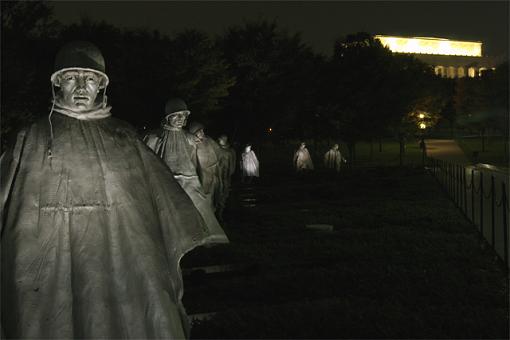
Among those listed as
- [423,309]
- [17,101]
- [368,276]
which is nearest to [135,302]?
[423,309]

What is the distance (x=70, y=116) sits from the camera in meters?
4.57

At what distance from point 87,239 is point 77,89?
96 centimetres

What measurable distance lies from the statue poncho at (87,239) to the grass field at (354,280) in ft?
9.55

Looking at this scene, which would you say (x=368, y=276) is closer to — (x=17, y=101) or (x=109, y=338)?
(x=109, y=338)

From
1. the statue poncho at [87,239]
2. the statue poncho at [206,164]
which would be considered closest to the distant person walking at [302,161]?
the statue poncho at [206,164]

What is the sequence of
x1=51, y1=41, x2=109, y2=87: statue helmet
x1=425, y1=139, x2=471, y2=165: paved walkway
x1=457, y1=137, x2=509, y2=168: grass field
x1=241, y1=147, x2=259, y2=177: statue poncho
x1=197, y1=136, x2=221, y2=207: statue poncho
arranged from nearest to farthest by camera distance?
x1=51, y1=41, x2=109, y2=87: statue helmet → x1=197, y1=136, x2=221, y2=207: statue poncho → x1=241, y1=147, x2=259, y2=177: statue poncho → x1=457, y1=137, x2=509, y2=168: grass field → x1=425, y1=139, x2=471, y2=165: paved walkway

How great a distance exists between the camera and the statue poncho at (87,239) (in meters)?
4.08

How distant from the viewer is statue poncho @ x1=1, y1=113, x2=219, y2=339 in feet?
13.4

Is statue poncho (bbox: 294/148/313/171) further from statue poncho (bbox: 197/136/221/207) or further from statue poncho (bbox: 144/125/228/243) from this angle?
statue poncho (bbox: 144/125/228/243)

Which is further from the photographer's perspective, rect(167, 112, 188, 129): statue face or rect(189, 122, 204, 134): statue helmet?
rect(189, 122, 204, 134): statue helmet

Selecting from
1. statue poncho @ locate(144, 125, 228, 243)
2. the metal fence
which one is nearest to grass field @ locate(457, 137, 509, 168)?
the metal fence

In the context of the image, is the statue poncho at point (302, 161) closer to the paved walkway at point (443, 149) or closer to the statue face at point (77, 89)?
the paved walkway at point (443, 149)

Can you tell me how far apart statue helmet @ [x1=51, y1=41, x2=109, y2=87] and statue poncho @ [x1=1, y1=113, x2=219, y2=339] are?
12.3 inches

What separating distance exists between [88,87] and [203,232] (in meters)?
1.20
